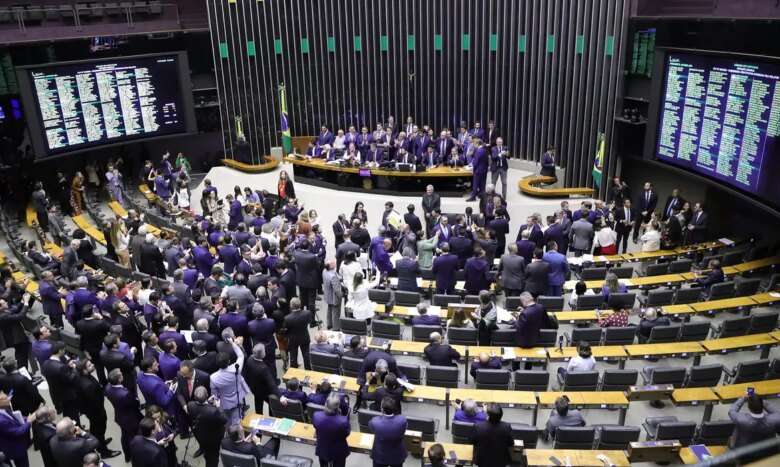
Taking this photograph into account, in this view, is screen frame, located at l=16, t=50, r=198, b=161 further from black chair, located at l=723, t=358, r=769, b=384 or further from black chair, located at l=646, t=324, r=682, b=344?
black chair, located at l=723, t=358, r=769, b=384

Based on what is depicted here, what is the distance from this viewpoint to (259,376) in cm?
697

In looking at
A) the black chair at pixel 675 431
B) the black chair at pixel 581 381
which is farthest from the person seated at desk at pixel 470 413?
the black chair at pixel 675 431

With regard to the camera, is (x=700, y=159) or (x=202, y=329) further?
(x=700, y=159)

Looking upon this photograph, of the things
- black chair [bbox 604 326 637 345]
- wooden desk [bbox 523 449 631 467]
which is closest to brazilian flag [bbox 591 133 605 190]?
black chair [bbox 604 326 637 345]

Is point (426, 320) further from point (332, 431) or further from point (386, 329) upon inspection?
point (332, 431)

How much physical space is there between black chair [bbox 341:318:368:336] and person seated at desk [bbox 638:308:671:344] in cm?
393

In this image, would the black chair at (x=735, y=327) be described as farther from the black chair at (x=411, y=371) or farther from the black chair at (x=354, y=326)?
the black chair at (x=354, y=326)

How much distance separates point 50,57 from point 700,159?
617 inches

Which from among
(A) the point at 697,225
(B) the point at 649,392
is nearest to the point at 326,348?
(B) the point at 649,392

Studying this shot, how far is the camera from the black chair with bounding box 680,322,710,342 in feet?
28.1

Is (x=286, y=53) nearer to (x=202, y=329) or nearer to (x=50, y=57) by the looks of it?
(x=50, y=57)

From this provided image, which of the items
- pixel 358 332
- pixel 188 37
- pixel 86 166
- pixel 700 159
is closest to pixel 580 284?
pixel 358 332

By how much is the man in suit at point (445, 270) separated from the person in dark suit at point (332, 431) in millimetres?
4079

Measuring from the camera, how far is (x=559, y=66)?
16.9 meters
